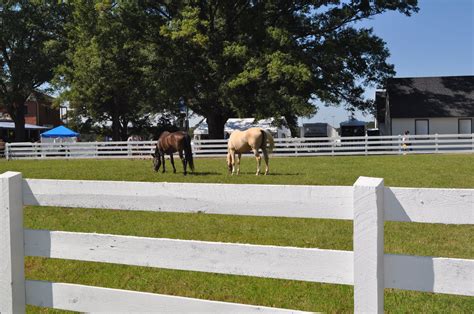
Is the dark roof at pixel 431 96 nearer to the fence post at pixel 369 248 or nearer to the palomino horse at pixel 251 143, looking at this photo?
the palomino horse at pixel 251 143

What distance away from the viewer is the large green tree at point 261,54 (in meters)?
29.2

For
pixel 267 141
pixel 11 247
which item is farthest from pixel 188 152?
pixel 11 247

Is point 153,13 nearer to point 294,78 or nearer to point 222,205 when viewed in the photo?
point 294,78

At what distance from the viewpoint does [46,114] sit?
71.4 m

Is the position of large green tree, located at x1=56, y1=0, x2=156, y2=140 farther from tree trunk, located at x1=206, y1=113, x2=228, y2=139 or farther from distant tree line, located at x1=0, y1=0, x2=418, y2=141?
tree trunk, located at x1=206, y1=113, x2=228, y2=139

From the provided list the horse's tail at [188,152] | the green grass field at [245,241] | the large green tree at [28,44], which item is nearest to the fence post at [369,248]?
the green grass field at [245,241]

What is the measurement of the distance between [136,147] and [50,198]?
28573 millimetres

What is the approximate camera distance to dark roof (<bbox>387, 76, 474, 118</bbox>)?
3778 cm

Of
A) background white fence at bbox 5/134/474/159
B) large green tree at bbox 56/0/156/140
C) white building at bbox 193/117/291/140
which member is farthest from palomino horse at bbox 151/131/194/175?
white building at bbox 193/117/291/140

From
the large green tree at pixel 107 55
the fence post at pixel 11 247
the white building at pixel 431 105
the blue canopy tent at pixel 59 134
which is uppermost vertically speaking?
the large green tree at pixel 107 55

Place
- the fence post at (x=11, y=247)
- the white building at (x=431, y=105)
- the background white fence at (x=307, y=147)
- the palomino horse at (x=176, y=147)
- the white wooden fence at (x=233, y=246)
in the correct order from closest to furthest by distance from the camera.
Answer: the white wooden fence at (x=233, y=246) < the fence post at (x=11, y=247) < the palomino horse at (x=176, y=147) < the background white fence at (x=307, y=147) < the white building at (x=431, y=105)

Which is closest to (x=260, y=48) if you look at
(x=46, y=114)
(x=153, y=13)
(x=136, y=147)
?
(x=153, y=13)

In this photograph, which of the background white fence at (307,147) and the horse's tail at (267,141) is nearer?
the horse's tail at (267,141)

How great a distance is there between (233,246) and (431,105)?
38677 mm
